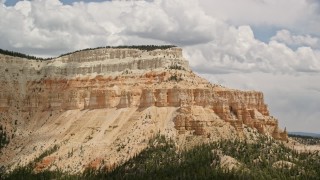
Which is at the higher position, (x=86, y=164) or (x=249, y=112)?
(x=249, y=112)

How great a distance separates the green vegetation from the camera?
515ft

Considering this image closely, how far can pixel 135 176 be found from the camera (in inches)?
6580

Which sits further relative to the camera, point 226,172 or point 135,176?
point 135,176

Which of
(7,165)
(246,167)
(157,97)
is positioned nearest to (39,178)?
(7,165)

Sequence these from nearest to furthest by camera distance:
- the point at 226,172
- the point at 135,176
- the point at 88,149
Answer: the point at 226,172 → the point at 135,176 → the point at 88,149

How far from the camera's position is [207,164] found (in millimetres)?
163750

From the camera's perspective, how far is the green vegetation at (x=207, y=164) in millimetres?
157000

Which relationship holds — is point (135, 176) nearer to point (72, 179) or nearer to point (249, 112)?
point (72, 179)

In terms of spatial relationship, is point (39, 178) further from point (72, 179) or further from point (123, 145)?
point (123, 145)

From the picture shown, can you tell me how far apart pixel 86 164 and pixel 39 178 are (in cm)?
1383

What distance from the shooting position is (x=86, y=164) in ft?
609

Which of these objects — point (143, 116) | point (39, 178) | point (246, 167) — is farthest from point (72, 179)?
point (246, 167)

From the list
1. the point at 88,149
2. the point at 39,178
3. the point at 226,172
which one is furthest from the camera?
the point at 88,149

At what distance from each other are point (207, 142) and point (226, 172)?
24552 millimetres
